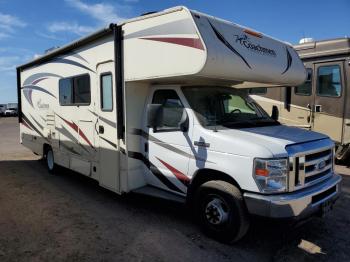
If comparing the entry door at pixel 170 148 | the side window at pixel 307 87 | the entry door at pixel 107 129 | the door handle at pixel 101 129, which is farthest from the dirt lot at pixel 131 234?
the side window at pixel 307 87

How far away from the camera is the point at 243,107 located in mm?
5566

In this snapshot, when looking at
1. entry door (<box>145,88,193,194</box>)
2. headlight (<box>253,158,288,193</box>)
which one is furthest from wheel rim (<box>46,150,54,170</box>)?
headlight (<box>253,158,288,193</box>)

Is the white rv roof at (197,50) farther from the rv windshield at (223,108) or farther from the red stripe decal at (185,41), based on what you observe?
the rv windshield at (223,108)

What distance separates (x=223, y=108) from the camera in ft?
17.1

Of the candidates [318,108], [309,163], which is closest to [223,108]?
[309,163]

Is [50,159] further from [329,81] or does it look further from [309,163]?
[329,81]

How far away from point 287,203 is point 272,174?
1.20 ft

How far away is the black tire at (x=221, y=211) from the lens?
14.1ft

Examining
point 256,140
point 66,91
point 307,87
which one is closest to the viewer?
point 256,140

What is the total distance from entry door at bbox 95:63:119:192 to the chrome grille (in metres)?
2.94

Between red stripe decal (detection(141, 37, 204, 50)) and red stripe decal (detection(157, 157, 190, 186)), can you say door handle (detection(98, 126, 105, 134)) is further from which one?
red stripe decal (detection(141, 37, 204, 50))

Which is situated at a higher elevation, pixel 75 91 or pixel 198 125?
pixel 75 91

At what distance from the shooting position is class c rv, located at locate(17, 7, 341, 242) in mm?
4191

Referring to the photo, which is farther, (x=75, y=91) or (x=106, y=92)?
(x=75, y=91)
